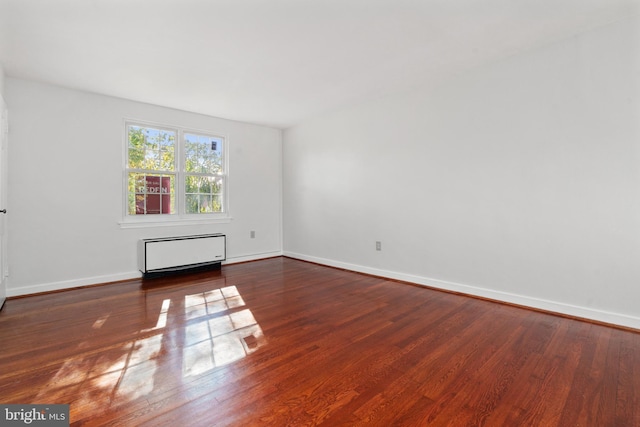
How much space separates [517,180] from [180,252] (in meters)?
4.39

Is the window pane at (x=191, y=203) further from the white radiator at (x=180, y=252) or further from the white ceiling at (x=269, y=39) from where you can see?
the white ceiling at (x=269, y=39)

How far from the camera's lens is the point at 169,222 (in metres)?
4.59

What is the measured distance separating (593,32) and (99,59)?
4617mm

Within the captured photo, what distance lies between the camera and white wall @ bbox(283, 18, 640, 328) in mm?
2547

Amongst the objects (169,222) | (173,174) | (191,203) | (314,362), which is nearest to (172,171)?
(173,174)

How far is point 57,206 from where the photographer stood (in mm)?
3664

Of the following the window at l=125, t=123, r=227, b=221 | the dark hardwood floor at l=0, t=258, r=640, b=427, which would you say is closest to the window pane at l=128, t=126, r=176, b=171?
the window at l=125, t=123, r=227, b=221

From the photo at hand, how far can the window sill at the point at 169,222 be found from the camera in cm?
421

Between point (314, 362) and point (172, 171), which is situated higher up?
point (172, 171)

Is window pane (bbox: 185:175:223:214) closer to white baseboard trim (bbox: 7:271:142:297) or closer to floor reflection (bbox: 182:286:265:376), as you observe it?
white baseboard trim (bbox: 7:271:142:297)

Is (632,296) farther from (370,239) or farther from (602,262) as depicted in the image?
(370,239)

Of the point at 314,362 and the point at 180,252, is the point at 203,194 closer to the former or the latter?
the point at 180,252

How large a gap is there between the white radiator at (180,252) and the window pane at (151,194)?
482 millimetres

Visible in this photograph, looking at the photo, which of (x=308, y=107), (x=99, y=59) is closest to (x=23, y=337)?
(x=99, y=59)
